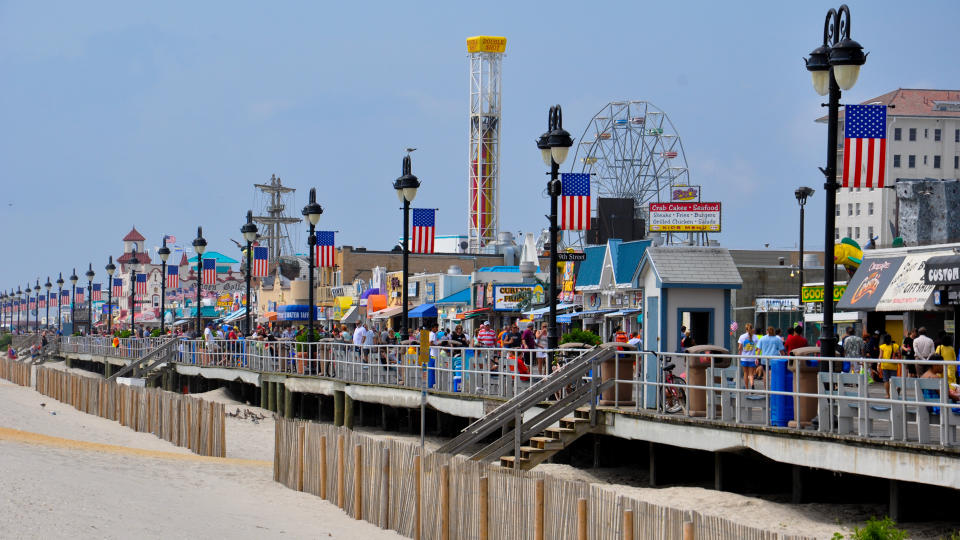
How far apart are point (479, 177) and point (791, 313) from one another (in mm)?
71046

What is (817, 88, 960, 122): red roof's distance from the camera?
111062 millimetres

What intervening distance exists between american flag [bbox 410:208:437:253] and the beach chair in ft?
80.7

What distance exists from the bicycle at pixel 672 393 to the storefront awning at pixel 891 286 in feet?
40.1

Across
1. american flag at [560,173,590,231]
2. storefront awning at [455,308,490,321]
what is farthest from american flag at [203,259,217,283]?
american flag at [560,173,590,231]

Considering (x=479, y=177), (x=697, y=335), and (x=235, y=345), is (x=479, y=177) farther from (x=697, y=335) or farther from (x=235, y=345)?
(x=697, y=335)

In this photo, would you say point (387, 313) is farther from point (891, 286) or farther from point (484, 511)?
point (484, 511)

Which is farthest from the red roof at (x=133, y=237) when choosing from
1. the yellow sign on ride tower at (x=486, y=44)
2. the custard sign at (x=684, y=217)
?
the custard sign at (x=684, y=217)

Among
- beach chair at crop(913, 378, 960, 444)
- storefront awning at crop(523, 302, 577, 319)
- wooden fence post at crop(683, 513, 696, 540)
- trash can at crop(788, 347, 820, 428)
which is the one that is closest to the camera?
wooden fence post at crop(683, 513, 696, 540)

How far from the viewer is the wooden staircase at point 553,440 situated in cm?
1922

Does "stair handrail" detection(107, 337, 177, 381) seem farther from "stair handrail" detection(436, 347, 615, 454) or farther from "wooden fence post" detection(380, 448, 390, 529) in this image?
"wooden fence post" detection(380, 448, 390, 529)

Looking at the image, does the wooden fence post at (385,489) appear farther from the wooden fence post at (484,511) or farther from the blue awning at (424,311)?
the blue awning at (424,311)

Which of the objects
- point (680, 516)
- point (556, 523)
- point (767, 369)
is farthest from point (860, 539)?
point (767, 369)

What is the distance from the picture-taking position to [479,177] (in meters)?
116

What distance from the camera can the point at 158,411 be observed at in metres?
30.9
